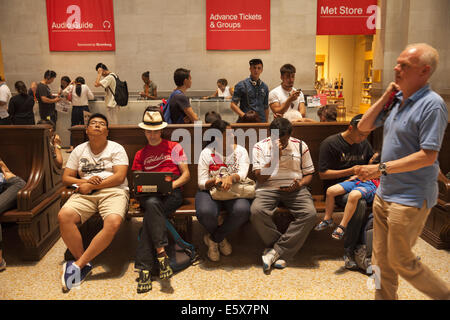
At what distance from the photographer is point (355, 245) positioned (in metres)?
3.60

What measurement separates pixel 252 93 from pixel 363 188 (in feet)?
7.92

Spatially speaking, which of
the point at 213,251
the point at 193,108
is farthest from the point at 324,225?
the point at 193,108

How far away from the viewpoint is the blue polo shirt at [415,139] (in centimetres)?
216

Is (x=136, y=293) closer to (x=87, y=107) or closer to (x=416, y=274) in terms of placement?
(x=416, y=274)

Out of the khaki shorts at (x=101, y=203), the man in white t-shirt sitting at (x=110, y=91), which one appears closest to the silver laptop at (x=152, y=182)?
the khaki shorts at (x=101, y=203)

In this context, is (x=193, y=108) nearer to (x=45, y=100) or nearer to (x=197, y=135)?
(x=45, y=100)

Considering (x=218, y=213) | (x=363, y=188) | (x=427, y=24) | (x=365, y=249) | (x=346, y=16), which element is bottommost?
(x=365, y=249)

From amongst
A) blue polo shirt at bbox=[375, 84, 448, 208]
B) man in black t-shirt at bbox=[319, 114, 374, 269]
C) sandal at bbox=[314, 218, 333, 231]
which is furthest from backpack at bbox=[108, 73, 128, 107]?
blue polo shirt at bbox=[375, 84, 448, 208]

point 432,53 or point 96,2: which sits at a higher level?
point 96,2

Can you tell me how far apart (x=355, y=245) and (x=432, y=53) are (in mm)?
2036

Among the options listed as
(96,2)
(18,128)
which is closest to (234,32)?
(96,2)

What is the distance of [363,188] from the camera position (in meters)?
3.59

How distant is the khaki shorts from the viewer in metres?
3.51

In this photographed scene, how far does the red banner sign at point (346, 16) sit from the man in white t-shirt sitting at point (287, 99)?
635 cm
